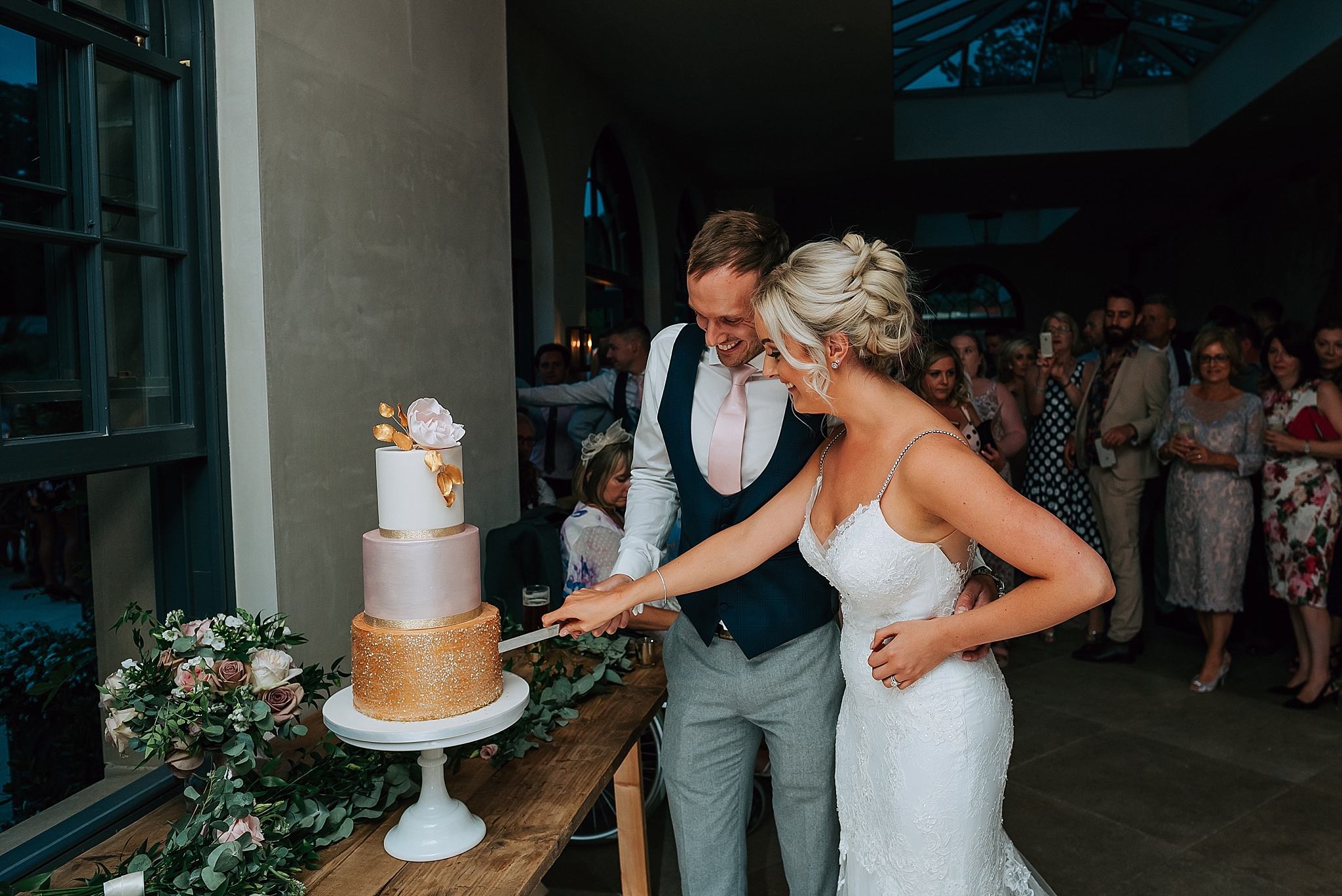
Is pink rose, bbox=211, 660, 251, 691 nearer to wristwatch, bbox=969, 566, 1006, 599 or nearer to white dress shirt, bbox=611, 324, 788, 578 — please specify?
white dress shirt, bbox=611, 324, 788, 578

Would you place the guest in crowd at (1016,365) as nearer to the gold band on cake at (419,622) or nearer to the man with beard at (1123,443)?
the man with beard at (1123,443)

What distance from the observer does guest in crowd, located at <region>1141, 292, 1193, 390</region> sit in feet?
16.2

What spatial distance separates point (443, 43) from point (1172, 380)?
4005mm

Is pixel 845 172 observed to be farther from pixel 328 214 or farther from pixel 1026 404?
pixel 328 214

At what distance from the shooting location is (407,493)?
1.40m

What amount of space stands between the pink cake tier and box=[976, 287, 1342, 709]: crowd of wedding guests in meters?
3.18

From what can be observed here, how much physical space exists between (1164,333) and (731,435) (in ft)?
13.0

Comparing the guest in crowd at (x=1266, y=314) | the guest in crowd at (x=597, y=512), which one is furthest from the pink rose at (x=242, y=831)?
the guest in crowd at (x=1266, y=314)

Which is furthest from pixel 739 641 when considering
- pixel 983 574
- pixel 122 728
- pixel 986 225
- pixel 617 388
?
pixel 986 225

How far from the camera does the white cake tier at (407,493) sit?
140 centimetres

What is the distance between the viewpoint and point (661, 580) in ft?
5.84

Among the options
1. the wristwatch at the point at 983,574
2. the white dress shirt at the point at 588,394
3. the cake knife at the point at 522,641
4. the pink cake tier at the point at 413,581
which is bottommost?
the cake knife at the point at 522,641

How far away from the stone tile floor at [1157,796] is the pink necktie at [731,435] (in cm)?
147

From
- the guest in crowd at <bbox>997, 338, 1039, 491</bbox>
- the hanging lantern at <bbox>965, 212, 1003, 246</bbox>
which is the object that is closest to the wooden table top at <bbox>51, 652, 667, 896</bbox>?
the guest in crowd at <bbox>997, 338, 1039, 491</bbox>
